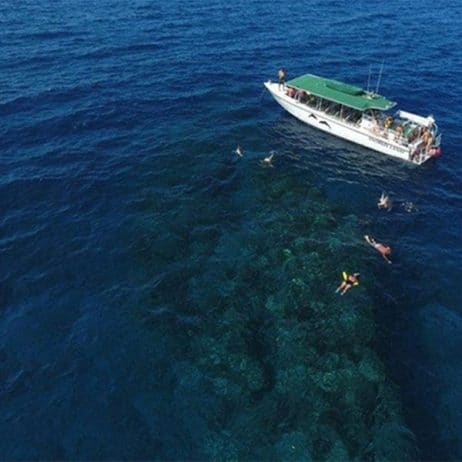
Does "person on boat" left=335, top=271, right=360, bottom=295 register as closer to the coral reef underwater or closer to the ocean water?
the coral reef underwater

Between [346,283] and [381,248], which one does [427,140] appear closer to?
[381,248]

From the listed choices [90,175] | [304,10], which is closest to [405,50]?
[304,10]

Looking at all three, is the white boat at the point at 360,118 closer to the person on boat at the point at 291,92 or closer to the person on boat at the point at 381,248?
the person on boat at the point at 291,92

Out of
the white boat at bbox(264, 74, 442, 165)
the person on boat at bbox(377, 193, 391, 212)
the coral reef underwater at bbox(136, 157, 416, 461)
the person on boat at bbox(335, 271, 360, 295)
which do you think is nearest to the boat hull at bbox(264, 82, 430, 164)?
the white boat at bbox(264, 74, 442, 165)

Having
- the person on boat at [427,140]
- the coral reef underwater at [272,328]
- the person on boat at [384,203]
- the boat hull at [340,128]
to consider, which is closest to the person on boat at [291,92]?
the boat hull at [340,128]

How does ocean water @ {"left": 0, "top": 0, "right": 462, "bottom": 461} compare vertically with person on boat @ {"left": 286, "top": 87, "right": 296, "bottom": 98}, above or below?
below

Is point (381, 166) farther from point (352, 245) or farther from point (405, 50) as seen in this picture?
point (405, 50)
